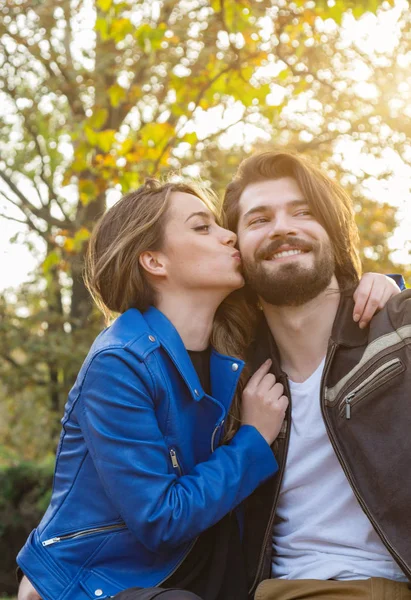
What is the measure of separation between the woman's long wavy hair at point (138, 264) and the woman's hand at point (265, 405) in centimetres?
15

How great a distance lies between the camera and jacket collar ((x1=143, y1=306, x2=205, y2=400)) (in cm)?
313

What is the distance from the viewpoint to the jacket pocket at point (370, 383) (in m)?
2.95

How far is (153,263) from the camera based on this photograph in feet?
11.8

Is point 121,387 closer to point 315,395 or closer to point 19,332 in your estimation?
point 315,395

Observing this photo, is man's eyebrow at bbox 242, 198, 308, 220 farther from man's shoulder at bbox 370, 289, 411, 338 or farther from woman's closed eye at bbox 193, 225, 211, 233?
man's shoulder at bbox 370, 289, 411, 338

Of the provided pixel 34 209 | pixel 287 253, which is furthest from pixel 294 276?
pixel 34 209

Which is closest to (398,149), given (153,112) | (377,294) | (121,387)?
(153,112)

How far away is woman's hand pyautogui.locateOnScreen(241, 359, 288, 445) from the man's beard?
0.39m

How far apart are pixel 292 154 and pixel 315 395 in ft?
4.27

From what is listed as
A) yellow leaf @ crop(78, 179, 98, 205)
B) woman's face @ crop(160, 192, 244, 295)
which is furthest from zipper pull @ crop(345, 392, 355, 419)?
yellow leaf @ crop(78, 179, 98, 205)

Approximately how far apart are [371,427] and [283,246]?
3.26 feet

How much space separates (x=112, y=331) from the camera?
3.19 m

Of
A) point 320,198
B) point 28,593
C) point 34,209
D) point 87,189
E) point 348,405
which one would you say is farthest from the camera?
point 34,209

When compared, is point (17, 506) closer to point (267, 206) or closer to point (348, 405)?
point (267, 206)
